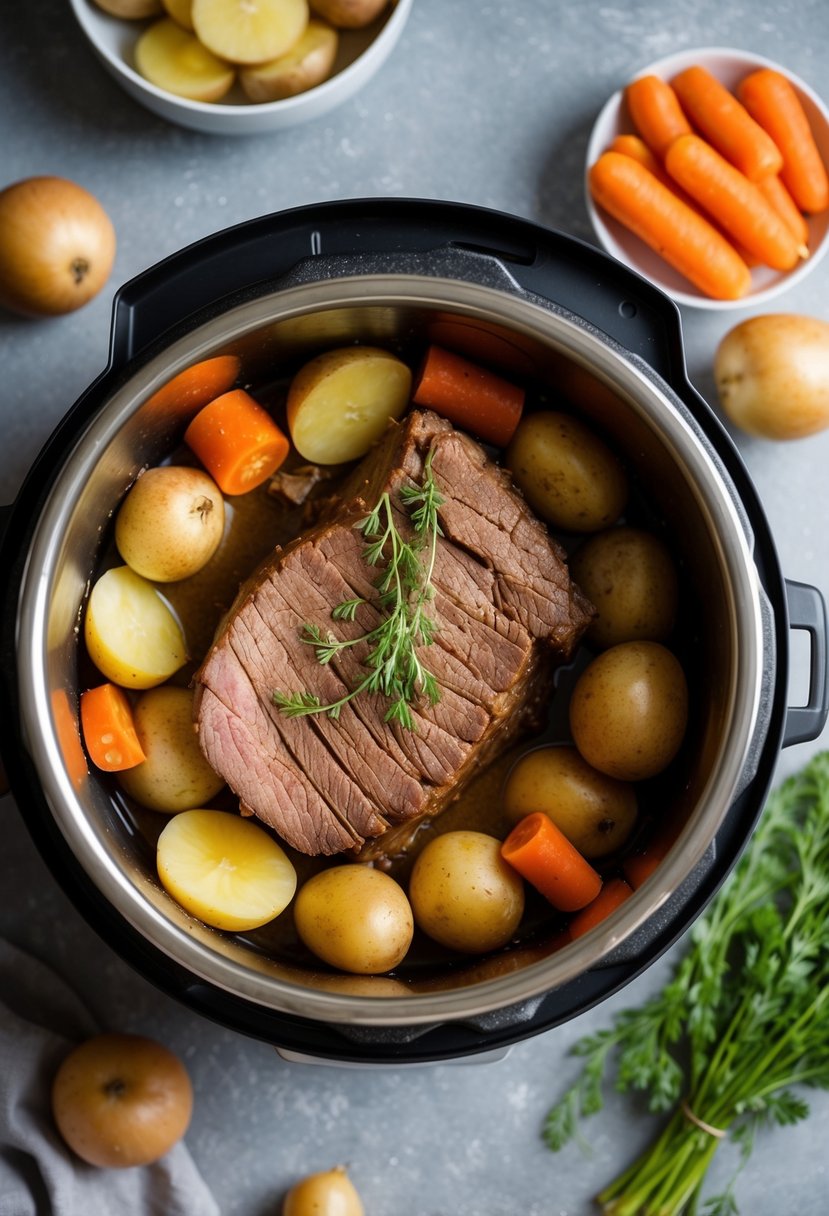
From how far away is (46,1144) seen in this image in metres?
2.00

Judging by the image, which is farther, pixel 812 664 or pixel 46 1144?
pixel 46 1144

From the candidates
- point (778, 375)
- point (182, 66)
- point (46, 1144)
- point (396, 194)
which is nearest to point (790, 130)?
point (778, 375)

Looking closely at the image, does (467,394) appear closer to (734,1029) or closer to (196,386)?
(196,386)

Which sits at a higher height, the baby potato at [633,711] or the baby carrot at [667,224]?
the baby carrot at [667,224]

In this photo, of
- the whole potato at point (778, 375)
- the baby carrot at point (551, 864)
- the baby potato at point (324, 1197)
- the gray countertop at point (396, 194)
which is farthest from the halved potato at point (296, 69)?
the baby potato at point (324, 1197)

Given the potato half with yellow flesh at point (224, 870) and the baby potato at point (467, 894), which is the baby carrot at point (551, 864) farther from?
the potato half with yellow flesh at point (224, 870)

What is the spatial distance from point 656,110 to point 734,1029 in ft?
5.81

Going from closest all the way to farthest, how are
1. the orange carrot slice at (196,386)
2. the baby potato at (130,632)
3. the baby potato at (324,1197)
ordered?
1. the orange carrot slice at (196,386)
2. the baby potato at (130,632)
3. the baby potato at (324,1197)

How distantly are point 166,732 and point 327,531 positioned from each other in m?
0.44

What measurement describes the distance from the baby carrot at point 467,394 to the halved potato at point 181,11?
0.80 metres

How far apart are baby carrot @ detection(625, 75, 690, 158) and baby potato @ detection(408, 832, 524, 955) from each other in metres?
1.36

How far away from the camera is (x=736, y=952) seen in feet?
7.27

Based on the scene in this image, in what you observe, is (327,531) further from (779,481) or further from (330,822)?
(779,481)

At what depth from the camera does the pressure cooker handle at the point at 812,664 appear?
176 cm
